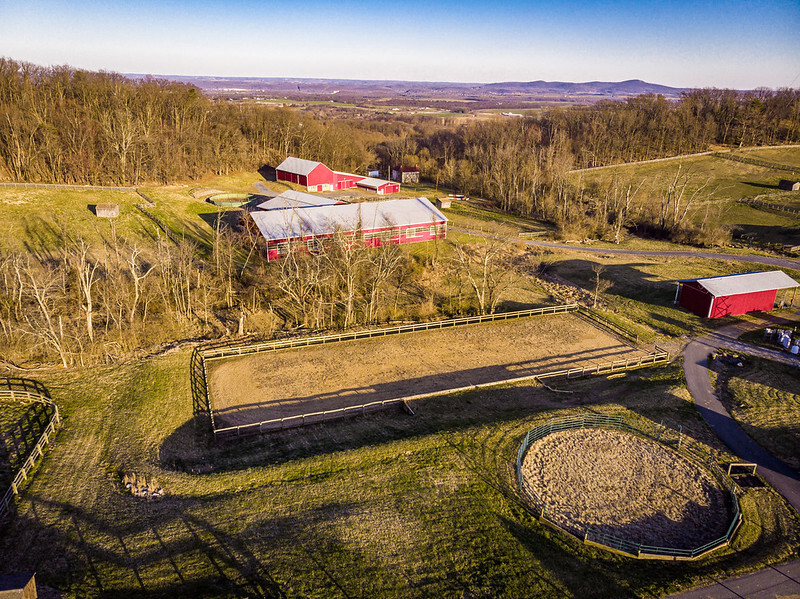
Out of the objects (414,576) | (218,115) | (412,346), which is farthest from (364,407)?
(218,115)

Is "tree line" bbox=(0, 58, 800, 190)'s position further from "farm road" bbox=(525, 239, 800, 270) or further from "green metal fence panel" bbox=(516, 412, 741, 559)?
"green metal fence panel" bbox=(516, 412, 741, 559)

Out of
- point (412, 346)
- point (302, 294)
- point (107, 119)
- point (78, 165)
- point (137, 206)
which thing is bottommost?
point (412, 346)

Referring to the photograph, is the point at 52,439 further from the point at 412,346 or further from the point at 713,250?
the point at 713,250

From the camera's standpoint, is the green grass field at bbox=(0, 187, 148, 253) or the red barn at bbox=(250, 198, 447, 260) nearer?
the green grass field at bbox=(0, 187, 148, 253)

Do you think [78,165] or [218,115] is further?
[218,115]

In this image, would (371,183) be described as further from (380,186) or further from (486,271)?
(486,271)

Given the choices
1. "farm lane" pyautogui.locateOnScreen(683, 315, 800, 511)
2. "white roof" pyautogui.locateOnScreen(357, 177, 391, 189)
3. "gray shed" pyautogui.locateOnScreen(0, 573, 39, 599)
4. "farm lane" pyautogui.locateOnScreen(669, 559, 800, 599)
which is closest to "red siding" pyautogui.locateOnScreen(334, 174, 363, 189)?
"white roof" pyautogui.locateOnScreen(357, 177, 391, 189)

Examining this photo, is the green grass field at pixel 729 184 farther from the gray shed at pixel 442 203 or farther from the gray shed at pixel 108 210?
the gray shed at pixel 108 210
